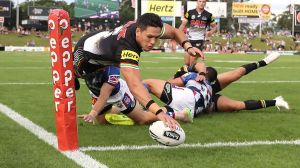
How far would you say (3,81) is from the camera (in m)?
12.2

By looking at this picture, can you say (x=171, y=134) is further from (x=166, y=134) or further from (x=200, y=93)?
(x=200, y=93)

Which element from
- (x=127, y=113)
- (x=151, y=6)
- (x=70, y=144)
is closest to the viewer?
(x=70, y=144)

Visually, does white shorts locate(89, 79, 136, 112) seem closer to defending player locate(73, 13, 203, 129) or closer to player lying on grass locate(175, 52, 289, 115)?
defending player locate(73, 13, 203, 129)

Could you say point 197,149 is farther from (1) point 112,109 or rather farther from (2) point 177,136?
(1) point 112,109

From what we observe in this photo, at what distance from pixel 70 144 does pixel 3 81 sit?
804 cm

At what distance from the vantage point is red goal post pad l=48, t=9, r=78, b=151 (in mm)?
4588

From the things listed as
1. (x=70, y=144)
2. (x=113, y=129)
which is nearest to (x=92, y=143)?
(x=70, y=144)

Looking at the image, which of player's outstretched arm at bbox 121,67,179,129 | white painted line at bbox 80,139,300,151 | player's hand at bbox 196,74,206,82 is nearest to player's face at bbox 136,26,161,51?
player's outstretched arm at bbox 121,67,179,129

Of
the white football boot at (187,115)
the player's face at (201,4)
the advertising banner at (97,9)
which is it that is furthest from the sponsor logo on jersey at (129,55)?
the advertising banner at (97,9)

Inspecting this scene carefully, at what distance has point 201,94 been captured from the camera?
21.9ft

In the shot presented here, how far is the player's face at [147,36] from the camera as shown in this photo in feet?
14.4

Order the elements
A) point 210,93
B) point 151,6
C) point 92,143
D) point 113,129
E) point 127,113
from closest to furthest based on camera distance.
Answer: point 92,143
point 113,129
point 127,113
point 210,93
point 151,6

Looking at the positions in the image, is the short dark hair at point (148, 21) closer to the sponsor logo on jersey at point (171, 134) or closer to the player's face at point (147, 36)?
the player's face at point (147, 36)

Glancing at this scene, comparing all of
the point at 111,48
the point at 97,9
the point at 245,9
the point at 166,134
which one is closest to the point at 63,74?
the point at 111,48
